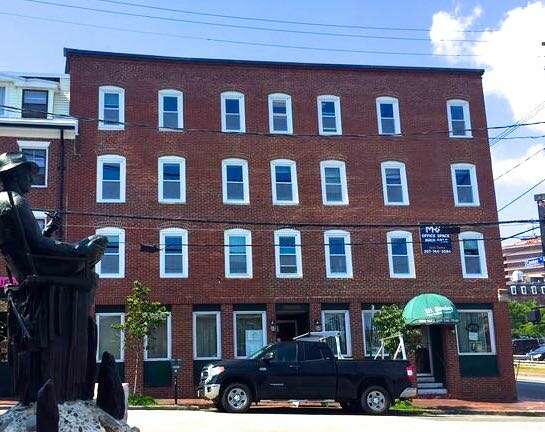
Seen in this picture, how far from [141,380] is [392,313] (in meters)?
9.62

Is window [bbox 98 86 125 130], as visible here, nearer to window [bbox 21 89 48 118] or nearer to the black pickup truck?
window [bbox 21 89 48 118]

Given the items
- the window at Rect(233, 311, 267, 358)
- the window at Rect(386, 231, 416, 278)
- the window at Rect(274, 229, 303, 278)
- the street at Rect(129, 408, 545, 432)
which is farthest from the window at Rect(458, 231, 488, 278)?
the street at Rect(129, 408, 545, 432)

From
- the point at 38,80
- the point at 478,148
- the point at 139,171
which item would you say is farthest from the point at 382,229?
the point at 38,80

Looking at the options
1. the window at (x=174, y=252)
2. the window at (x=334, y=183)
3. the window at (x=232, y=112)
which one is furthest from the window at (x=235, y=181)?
the window at (x=334, y=183)

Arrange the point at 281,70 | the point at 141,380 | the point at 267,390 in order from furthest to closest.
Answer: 1. the point at 281,70
2. the point at 141,380
3. the point at 267,390

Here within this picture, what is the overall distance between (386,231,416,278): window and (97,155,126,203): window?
1104 cm

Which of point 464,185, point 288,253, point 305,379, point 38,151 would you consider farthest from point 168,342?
point 464,185

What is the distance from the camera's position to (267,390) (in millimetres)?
18875

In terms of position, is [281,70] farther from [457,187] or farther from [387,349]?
[387,349]

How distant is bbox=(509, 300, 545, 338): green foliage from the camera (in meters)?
78.6

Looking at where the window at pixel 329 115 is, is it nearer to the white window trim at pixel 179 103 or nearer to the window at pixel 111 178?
the white window trim at pixel 179 103

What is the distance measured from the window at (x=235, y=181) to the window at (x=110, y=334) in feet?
20.9

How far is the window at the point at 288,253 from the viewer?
90.8 ft

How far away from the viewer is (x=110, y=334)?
26172mm
